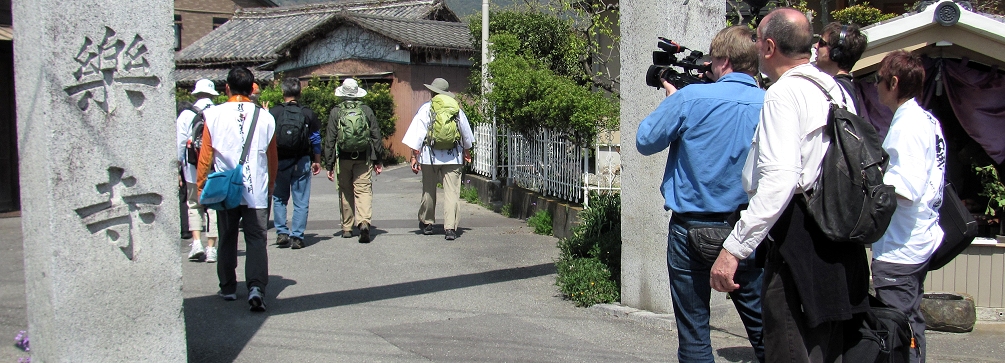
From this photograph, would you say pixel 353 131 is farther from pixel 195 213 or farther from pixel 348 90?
pixel 195 213

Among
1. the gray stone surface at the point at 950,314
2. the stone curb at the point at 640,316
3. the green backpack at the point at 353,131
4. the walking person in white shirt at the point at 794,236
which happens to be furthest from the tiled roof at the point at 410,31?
the walking person in white shirt at the point at 794,236

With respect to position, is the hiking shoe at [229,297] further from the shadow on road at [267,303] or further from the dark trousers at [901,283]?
the dark trousers at [901,283]

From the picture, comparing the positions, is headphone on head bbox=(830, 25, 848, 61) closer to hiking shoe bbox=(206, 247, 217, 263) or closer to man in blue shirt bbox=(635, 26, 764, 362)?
man in blue shirt bbox=(635, 26, 764, 362)

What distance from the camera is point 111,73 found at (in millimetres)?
4062

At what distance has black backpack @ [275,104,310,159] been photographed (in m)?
8.81

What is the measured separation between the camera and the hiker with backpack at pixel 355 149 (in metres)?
9.29

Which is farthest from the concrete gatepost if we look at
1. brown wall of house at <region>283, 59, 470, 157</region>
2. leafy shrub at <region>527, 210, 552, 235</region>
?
brown wall of house at <region>283, 59, 470, 157</region>

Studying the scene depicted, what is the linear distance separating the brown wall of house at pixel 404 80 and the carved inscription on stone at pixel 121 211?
56.3 feet

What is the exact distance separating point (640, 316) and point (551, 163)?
4.44 m

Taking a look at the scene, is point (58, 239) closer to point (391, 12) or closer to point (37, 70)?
point (37, 70)

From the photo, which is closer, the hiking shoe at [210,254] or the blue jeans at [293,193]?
the hiking shoe at [210,254]

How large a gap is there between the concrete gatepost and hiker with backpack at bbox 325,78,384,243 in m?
4.99

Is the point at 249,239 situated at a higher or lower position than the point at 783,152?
lower

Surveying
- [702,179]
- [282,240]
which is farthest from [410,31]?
[702,179]
